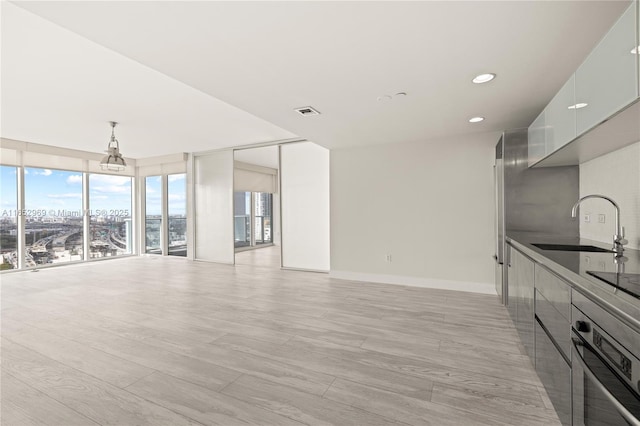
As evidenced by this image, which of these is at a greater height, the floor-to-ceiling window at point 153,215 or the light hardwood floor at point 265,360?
the floor-to-ceiling window at point 153,215

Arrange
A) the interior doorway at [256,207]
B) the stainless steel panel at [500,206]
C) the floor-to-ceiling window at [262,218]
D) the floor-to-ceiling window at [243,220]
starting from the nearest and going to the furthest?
the stainless steel panel at [500,206], the interior doorway at [256,207], the floor-to-ceiling window at [243,220], the floor-to-ceiling window at [262,218]

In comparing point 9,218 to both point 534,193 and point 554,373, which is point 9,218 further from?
point 534,193

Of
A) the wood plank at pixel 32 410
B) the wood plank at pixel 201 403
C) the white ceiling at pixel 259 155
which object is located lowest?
the wood plank at pixel 32 410

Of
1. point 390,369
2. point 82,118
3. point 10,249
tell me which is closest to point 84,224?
point 10,249

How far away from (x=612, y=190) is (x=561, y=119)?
90cm

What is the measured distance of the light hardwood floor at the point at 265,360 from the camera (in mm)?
1762

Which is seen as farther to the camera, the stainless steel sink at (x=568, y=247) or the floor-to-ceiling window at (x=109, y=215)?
the floor-to-ceiling window at (x=109, y=215)

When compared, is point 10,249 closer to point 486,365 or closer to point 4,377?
point 4,377

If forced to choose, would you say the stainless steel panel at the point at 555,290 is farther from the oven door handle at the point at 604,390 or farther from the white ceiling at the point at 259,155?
the white ceiling at the point at 259,155

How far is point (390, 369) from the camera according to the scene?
221cm

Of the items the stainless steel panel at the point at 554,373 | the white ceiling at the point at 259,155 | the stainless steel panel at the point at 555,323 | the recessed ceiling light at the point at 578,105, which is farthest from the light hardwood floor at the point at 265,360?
the white ceiling at the point at 259,155

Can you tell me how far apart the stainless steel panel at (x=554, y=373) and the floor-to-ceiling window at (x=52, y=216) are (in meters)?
9.06

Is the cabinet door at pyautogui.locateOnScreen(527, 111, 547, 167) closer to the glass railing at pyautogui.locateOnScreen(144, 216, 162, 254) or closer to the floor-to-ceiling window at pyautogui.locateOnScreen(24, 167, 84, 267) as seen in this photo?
the glass railing at pyautogui.locateOnScreen(144, 216, 162, 254)

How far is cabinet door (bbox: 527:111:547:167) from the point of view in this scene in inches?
105
